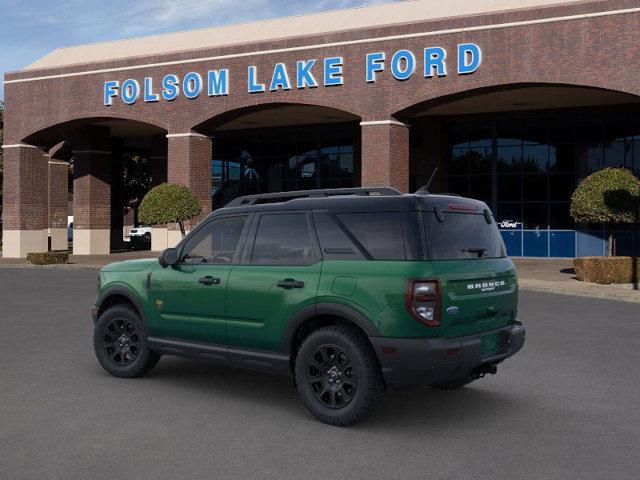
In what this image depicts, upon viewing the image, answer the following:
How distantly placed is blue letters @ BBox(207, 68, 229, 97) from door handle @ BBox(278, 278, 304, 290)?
25.1 m

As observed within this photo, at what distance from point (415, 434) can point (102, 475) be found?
244 cm

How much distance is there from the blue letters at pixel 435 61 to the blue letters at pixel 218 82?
8674 mm

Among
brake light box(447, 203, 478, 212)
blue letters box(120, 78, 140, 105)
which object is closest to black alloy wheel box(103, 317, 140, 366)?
brake light box(447, 203, 478, 212)

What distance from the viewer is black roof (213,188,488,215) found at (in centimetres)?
616

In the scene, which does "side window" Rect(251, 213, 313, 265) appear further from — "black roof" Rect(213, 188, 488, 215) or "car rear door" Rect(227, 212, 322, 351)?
"black roof" Rect(213, 188, 488, 215)

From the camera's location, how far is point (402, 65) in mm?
26953

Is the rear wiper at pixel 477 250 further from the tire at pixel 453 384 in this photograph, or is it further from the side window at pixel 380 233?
the tire at pixel 453 384

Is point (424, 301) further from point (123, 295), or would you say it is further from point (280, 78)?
point (280, 78)

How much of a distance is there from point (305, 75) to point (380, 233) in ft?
76.9

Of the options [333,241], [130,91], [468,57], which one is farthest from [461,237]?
[130,91]

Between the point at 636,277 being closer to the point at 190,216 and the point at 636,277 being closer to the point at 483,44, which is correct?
the point at 483,44

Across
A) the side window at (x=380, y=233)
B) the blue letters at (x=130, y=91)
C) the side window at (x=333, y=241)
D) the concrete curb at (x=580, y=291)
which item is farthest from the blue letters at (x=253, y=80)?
the side window at (x=380, y=233)

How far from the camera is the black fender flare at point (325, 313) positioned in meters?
6.04

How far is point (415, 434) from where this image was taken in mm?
5938
